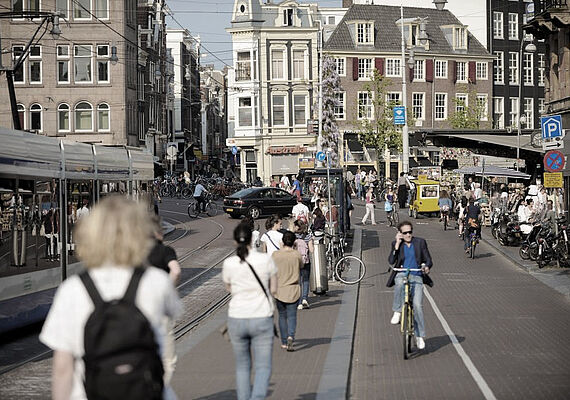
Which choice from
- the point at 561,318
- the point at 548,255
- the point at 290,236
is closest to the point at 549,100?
the point at 548,255

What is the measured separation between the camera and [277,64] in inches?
3108

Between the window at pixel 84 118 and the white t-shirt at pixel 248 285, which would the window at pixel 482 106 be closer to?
the window at pixel 84 118

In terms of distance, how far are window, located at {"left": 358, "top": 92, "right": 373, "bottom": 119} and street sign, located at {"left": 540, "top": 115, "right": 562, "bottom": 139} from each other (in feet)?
177

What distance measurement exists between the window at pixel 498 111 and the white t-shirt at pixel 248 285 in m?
79.9

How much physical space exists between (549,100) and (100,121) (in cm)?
2721

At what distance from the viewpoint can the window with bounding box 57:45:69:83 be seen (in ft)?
192

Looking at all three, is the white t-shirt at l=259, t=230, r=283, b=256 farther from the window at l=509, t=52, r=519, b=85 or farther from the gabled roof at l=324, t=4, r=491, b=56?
the window at l=509, t=52, r=519, b=85

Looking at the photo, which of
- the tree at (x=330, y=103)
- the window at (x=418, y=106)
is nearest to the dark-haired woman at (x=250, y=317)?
the tree at (x=330, y=103)

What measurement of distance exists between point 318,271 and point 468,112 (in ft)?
200

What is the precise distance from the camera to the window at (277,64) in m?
78.7

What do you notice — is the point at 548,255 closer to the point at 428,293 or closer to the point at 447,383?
the point at 428,293

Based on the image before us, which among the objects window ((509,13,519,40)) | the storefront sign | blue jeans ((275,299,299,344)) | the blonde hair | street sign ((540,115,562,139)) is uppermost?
window ((509,13,519,40))

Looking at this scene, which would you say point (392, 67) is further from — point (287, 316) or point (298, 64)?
point (287, 316)

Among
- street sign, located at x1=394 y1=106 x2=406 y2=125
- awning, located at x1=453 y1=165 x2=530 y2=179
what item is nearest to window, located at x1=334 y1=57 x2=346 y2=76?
street sign, located at x1=394 y1=106 x2=406 y2=125
